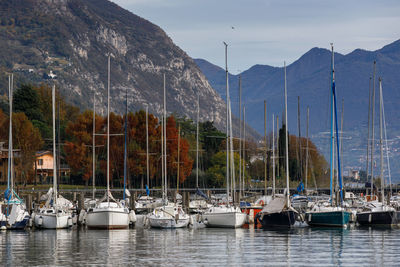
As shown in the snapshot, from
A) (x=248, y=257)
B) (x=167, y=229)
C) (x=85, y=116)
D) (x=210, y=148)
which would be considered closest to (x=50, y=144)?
(x=85, y=116)

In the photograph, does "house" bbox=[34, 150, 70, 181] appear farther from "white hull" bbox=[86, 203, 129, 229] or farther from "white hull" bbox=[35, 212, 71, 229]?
"white hull" bbox=[86, 203, 129, 229]

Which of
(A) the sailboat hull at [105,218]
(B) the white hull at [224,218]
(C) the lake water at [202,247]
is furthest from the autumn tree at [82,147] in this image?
(C) the lake water at [202,247]

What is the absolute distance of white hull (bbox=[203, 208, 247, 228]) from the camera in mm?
69250

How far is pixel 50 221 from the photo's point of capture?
68688 millimetres

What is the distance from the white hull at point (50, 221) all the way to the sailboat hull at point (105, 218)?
8.03 ft

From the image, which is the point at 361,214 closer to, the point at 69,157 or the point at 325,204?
the point at 325,204

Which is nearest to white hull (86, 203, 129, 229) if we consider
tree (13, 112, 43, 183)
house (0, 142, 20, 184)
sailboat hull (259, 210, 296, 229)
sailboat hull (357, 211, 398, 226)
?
sailboat hull (259, 210, 296, 229)

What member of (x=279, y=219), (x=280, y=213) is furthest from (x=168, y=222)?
(x=280, y=213)

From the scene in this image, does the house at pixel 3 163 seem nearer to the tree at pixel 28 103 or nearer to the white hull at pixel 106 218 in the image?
the tree at pixel 28 103

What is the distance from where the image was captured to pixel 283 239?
59.4 m

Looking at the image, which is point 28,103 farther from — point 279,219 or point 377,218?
point 377,218

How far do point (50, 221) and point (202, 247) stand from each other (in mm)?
20480

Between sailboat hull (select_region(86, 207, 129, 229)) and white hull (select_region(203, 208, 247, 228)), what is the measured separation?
25.9ft

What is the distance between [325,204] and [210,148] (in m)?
84.5
